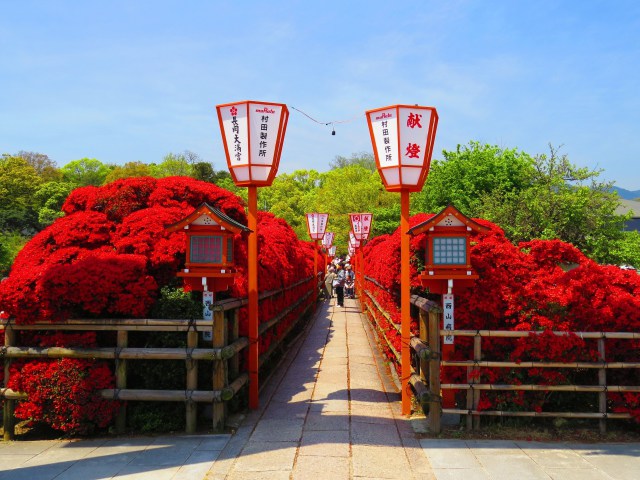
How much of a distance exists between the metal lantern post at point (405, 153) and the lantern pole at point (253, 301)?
1.82 m

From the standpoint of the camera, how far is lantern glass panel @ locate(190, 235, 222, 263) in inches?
229

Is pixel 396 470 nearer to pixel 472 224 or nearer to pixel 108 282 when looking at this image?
pixel 472 224

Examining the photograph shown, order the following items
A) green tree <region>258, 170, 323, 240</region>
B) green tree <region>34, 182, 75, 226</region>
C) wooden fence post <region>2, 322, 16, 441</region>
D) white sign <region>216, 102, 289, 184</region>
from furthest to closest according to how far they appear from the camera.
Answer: green tree <region>258, 170, 323, 240</region>, green tree <region>34, 182, 75, 226</region>, white sign <region>216, 102, 289, 184</region>, wooden fence post <region>2, 322, 16, 441</region>

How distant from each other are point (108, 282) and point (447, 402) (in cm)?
417

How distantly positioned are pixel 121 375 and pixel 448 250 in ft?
13.3

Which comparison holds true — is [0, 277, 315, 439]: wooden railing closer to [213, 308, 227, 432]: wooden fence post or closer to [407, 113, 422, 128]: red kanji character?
[213, 308, 227, 432]: wooden fence post

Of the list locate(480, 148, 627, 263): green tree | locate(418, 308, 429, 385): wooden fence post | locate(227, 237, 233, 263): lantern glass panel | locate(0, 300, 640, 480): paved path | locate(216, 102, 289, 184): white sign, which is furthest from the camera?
locate(480, 148, 627, 263): green tree

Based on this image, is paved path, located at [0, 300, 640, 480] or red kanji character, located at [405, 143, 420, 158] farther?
red kanji character, located at [405, 143, 420, 158]

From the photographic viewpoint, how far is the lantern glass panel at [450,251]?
577cm

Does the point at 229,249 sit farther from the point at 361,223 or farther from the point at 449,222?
the point at 361,223

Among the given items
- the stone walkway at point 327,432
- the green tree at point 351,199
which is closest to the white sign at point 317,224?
the stone walkway at point 327,432

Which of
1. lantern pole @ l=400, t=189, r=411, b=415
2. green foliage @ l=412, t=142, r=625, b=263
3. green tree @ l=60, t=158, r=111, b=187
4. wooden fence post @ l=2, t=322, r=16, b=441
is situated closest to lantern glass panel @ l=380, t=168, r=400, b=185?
lantern pole @ l=400, t=189, r=411, b=415

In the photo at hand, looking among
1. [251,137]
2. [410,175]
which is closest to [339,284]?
[251,137]

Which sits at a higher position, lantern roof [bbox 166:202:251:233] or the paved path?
lantern roof [bbox 166:202:251:233]
